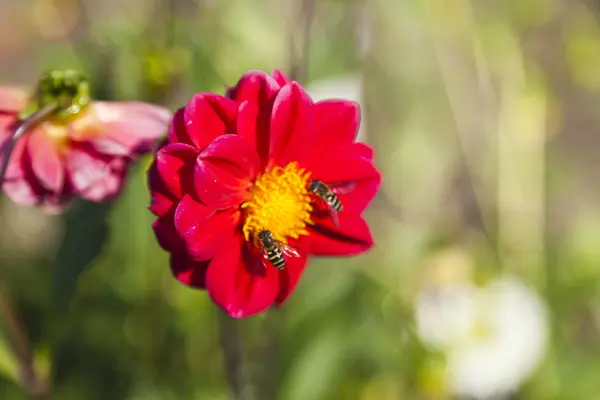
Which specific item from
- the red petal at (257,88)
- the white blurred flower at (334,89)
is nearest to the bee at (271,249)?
the red petal at (257,88)

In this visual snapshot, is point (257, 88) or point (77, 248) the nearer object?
point (257, 88)

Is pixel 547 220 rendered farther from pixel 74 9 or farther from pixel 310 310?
pixel 74 9

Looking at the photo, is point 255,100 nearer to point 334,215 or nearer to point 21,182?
point 334,215

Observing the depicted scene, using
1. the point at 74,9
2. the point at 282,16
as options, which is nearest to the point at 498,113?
the point at 282,16

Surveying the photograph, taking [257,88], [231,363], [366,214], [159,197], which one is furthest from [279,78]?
[366,214]

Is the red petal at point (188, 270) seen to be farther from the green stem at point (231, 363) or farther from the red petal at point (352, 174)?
the green stem at point (231, 363)
